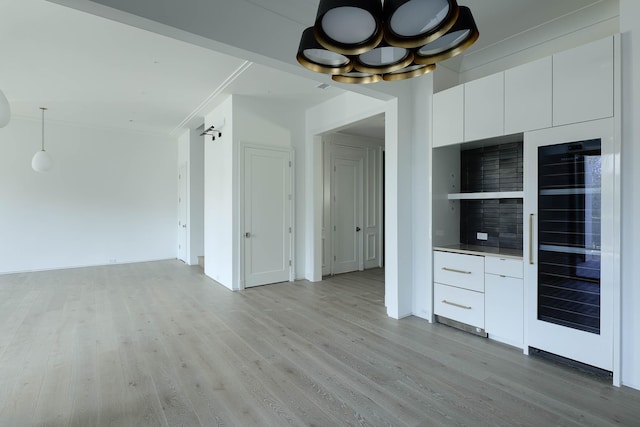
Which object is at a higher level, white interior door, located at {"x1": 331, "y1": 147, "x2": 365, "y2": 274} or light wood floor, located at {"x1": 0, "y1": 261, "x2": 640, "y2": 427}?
white interior door, located at {"x1": 331, "y1": 147, "x2": 365, "y2": 274}

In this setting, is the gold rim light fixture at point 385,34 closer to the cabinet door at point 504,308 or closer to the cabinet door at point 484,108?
the cabinet door at point 484,108

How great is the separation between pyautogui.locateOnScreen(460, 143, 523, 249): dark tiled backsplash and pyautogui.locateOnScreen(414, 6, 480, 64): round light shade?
2335 millimetres

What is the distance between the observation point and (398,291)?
157 inches

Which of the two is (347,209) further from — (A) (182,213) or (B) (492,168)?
(A) (182,213)

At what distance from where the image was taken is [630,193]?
2.44 m

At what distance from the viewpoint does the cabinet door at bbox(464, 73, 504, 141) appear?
3.22 meters

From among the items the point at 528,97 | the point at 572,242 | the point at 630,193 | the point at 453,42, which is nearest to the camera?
the point at 453,42

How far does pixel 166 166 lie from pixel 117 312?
501cm

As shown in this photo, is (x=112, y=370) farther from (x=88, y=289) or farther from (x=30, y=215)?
(x=30, y=215)

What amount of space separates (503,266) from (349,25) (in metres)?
2.78

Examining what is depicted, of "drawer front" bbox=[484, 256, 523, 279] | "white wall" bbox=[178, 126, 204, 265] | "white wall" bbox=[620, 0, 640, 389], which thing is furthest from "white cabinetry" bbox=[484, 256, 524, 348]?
"white wall" bbox=[178, 126, 204, 265]

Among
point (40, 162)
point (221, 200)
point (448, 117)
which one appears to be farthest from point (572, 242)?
point (40, 162)

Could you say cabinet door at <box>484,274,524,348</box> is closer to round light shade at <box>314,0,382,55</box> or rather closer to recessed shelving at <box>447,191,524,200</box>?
recessed shelving at <box>447,191,524,200</box>

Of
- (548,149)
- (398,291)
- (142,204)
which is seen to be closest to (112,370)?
(398,291)
